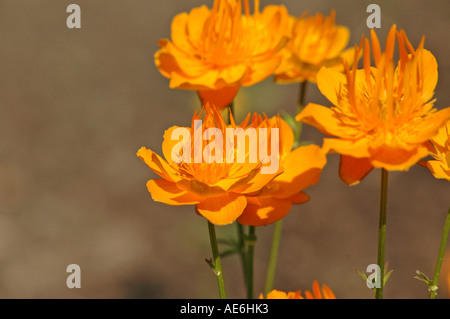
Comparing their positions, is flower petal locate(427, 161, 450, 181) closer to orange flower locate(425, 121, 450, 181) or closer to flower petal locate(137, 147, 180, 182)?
orange flower locate(425, 121, 450, 181)

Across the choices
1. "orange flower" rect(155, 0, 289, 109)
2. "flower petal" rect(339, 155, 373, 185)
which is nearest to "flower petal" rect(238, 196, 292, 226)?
"flower petal" rect(339, 155, 373, 185)

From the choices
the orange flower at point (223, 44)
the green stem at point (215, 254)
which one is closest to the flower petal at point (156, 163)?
the green stem at point (215, 254)

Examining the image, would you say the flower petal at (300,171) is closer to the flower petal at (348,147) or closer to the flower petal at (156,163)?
the flower petal at (348,147)

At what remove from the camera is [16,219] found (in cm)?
341

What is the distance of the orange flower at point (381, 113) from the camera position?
0.90 metres

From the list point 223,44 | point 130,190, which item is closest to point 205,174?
point 223,44

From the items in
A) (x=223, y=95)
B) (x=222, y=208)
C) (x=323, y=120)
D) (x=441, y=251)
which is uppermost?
(x=223, y=95)

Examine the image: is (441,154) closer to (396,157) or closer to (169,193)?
(396,157)

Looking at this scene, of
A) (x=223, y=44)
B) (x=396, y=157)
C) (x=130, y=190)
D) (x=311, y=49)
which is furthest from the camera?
(x=130, y=190)

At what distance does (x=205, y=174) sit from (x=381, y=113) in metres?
0.32

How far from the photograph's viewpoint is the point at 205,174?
1054 millimetres

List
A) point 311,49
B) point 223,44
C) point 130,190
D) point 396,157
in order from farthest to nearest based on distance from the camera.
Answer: point 130,190 → point 311,49 → point 223,44 → point 396,157
